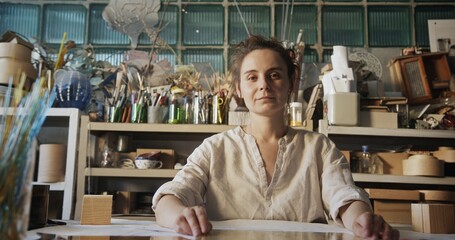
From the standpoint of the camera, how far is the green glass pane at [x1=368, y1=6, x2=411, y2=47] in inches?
96.3

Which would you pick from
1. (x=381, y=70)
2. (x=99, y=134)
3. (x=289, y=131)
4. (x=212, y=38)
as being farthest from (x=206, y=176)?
(x=381, y=70)

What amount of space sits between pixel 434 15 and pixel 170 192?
6.92ft

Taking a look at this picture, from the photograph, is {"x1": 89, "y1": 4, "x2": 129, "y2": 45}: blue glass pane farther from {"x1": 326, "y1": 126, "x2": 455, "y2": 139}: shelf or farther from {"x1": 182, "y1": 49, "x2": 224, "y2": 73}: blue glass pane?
{"x1": 326, "y1": 126, "x2": 455, "y2": 139}: shelf

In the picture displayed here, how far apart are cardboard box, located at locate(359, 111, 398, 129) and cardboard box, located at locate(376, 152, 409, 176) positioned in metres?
0.14

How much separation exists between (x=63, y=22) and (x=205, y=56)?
0.87 meters

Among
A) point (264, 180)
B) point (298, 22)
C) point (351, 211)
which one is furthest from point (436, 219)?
point (298, 22)

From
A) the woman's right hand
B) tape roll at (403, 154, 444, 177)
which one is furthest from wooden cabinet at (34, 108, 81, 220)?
tape roll at (403, 154, 444, 177)

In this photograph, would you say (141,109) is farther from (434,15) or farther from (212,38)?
(434,15)

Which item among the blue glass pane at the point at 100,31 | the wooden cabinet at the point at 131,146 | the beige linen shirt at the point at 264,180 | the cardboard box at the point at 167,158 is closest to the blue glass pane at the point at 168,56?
the blue glass pane at the point at 100,31

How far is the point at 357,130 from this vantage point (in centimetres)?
196

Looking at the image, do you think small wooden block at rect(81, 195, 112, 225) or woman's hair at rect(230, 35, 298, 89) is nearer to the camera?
small wooden block at rect(81, 195, 112, 225)

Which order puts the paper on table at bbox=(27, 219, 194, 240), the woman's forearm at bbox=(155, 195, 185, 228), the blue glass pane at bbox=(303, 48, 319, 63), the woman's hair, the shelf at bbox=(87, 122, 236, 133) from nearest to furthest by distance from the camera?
the paper on table at bbox=(27, 219, 194, 240), the woman's forearm at bbox=(155, 195, 185, 228), the woman's hair, the shelf at bbox=(87, 122, 236, 133), the blue glass pane at bbox=(303, 48, 319, 63)

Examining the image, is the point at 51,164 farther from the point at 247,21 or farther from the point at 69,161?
the point at 247,21

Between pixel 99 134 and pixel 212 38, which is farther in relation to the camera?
pixel 212 38
